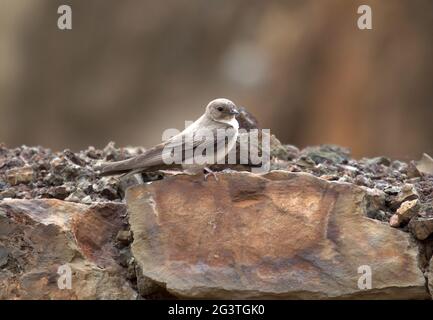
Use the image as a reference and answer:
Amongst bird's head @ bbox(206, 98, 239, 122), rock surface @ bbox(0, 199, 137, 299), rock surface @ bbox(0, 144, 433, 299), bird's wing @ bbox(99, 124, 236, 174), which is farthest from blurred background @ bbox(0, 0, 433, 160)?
rock surface @ bbox(0, 199, 137, 299)

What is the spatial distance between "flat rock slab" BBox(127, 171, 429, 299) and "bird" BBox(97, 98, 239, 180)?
0.22m

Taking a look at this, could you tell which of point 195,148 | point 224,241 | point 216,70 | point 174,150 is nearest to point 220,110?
point 195,148

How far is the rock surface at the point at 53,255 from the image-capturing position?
283 inches

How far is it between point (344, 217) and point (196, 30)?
79.9 feet

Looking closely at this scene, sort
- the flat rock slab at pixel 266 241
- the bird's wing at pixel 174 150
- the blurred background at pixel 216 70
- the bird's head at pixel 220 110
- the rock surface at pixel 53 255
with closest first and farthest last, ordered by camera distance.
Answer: the flat rock slab at pixel 266 241, the rock surface at pixel 53 255, the bird's wing at pixel 174 150, the bird's head at pixel 220 110, the blurred background at pixel 216 70

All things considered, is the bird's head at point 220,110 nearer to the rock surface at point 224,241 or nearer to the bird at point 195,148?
the bird at point 195,148

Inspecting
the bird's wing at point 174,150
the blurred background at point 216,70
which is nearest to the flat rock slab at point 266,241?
the bird's wing at point 174,150

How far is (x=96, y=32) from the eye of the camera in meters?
32.5

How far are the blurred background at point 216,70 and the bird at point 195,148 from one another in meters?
17.2

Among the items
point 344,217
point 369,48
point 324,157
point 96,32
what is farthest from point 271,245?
point 96,32

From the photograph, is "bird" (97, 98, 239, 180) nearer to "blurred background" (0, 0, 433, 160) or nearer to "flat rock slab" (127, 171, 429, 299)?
"flat rock slab" (127, 171, 429, 299)

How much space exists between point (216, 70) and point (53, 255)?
75.5ft

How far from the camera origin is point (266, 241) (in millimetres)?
7145

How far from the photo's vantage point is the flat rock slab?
22.9ft
